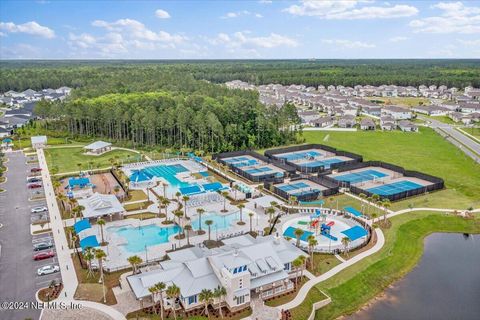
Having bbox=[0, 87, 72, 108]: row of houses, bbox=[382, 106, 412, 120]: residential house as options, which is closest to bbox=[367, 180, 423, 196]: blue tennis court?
bbox=[382, 106, 412, 120]: residential house

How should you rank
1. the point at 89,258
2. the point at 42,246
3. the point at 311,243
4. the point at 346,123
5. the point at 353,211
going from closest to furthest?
the point at 89,258, the point at 311,243, the point at 42,246, the point at 353,211, the point at 346,123

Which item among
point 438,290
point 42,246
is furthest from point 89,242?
point 438,290

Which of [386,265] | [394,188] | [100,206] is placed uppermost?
[100,206]

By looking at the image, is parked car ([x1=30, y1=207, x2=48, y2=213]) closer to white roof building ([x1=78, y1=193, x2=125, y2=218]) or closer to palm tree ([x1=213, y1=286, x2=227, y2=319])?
white roof building ([x1=78, y1=193, x2=125, y2=218])

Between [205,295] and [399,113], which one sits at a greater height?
[399,113]

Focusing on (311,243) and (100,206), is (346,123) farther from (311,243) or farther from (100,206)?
(100,206)

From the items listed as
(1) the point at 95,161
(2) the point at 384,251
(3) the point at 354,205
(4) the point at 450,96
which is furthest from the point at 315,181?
(4) the point at 450,96
